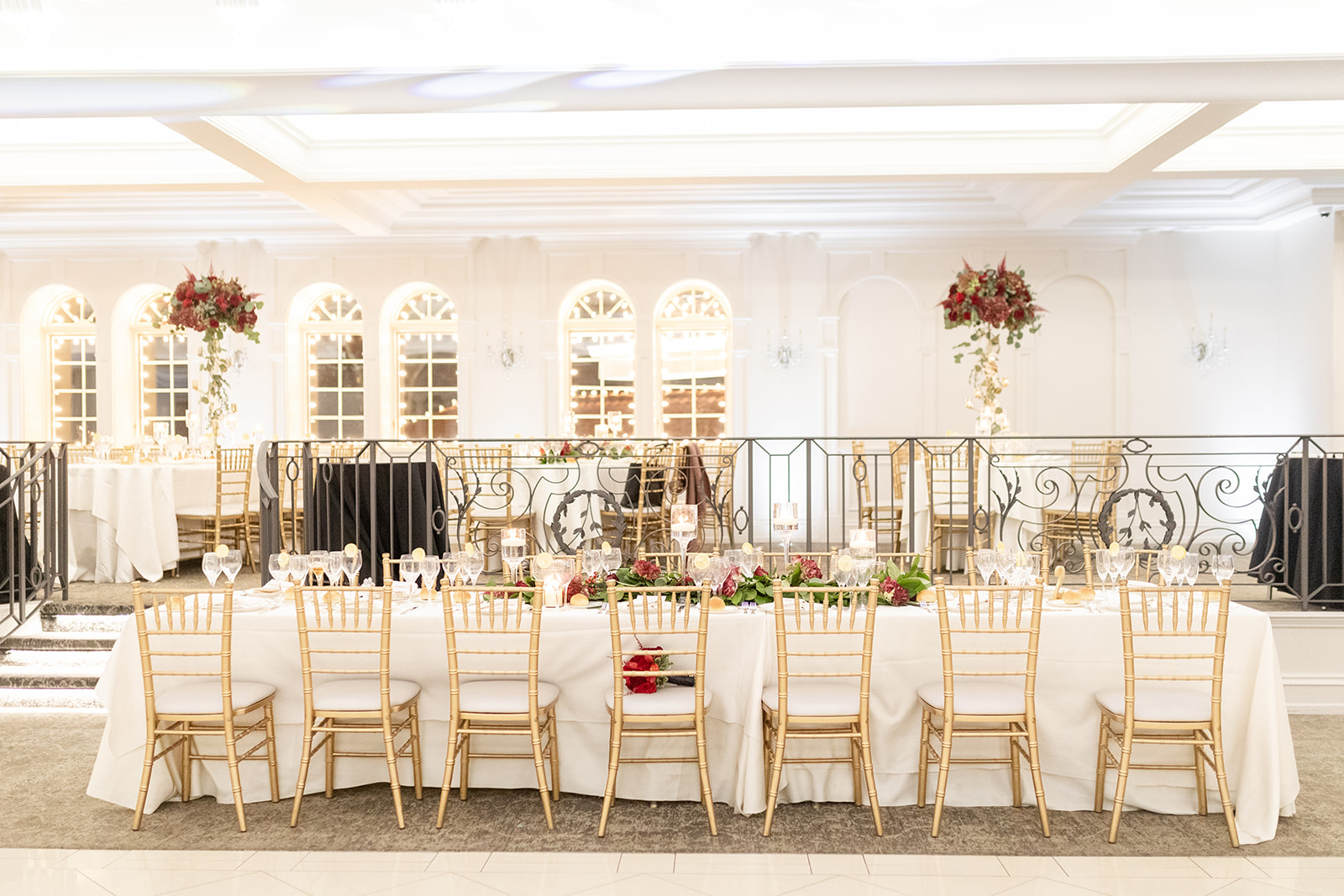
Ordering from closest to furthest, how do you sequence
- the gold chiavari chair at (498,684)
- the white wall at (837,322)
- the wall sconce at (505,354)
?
the gold chiavari chair at (498,684)
the white wall at (837,322)
the wall sconce at (505,354)

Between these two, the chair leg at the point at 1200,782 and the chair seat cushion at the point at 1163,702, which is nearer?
the chair seat cushion at the point at 1163,702

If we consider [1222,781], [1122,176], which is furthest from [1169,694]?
[1122,176]

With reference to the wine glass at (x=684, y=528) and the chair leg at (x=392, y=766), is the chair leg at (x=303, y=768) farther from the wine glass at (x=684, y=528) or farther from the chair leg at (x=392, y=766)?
the wine glass at (x=684, y=528)

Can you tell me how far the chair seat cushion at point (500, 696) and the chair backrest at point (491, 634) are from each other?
0.03 m

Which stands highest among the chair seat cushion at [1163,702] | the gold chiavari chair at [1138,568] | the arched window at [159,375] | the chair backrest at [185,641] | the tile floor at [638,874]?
the arched window at [159,375]

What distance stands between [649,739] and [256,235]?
8.81 metres

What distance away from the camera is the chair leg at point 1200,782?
394 centimetres

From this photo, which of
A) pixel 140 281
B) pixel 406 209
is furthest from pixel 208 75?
pixel 140 281

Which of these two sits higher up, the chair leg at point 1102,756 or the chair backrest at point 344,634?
the chair backrest at point 344,634

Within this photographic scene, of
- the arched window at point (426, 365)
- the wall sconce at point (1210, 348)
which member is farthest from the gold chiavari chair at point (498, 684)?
the wall sconce at point (1210, 348)

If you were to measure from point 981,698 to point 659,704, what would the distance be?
1.26m

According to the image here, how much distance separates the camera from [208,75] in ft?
17.0

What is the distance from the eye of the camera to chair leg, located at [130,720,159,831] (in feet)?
12.7

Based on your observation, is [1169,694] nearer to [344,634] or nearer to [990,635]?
[990,635]
